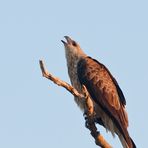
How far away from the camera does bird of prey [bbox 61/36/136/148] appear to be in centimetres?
1080

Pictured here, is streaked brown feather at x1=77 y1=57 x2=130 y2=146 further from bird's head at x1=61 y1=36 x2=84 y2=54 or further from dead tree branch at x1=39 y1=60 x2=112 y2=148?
dead tree branch at x1=39 y1=60 x2=112 y2=148

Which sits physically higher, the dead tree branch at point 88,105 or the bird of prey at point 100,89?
the bird of prey at point 100,89

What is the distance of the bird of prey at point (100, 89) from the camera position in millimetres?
10797

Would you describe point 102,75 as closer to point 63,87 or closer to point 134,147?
point 134,147

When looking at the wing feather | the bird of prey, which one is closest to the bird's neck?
the bird of prey

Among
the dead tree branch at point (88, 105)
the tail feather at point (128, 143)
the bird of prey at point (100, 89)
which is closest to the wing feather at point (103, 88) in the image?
the bird of prey at point (100, 89)

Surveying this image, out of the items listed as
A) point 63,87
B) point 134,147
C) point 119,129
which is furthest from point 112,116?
point 63,87

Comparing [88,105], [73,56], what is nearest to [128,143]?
[88,105]

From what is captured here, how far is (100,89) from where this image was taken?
1167 cm

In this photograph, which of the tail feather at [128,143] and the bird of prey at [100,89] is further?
the bird of prey at [100,89]

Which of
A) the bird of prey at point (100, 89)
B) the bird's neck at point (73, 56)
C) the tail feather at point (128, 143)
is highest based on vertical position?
the bird's neck at point (73, 56)

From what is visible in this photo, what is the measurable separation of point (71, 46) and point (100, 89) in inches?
75.5

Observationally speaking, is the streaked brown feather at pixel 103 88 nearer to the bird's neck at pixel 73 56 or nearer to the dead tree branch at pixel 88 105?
the bird's neck at pixel 73 56

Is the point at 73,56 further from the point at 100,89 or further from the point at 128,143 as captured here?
the point at 128,143
